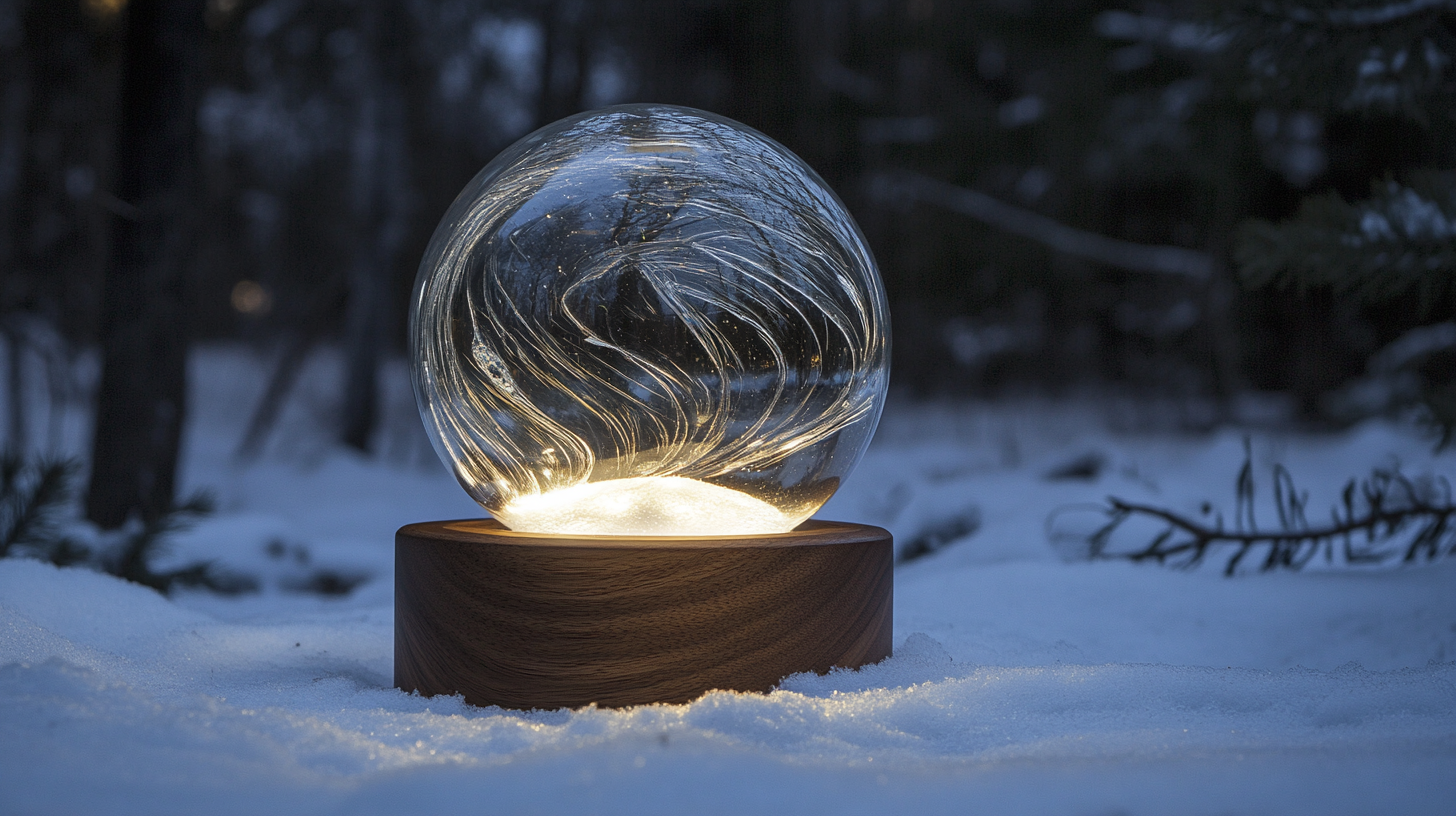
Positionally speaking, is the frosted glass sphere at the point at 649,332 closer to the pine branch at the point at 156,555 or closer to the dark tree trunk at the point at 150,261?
the pine branch at the point at 156,555

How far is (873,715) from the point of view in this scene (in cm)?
159

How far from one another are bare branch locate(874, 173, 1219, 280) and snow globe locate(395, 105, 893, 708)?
735cm

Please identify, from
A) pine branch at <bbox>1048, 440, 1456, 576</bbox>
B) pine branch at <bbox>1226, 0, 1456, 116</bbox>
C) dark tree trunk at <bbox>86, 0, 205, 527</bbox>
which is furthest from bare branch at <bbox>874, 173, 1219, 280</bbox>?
dark tree trunk at <bbox>86, 0, 205, 527</bbox>

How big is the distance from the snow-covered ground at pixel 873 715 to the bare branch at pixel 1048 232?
6.06 meters

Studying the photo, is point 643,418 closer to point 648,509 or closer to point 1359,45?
point 648,509

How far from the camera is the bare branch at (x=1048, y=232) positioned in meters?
8.66

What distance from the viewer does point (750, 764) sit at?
1.23m

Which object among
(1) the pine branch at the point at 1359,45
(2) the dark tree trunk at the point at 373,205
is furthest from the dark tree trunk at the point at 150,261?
(2) the dark tree trunk at the point at 373,205

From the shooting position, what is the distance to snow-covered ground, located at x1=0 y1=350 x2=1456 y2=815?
119 cm

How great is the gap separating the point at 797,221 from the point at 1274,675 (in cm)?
116

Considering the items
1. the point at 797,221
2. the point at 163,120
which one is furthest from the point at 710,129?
the point at 163,120

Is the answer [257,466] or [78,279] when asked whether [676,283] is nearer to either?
[257,466]

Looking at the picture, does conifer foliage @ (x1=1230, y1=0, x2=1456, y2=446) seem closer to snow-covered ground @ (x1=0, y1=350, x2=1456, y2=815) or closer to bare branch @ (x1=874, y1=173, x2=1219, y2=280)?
snow-covered ground @ (x1=0, y1=350, x2=1456, y2=815)

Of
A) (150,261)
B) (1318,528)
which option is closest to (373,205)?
(150,261)
